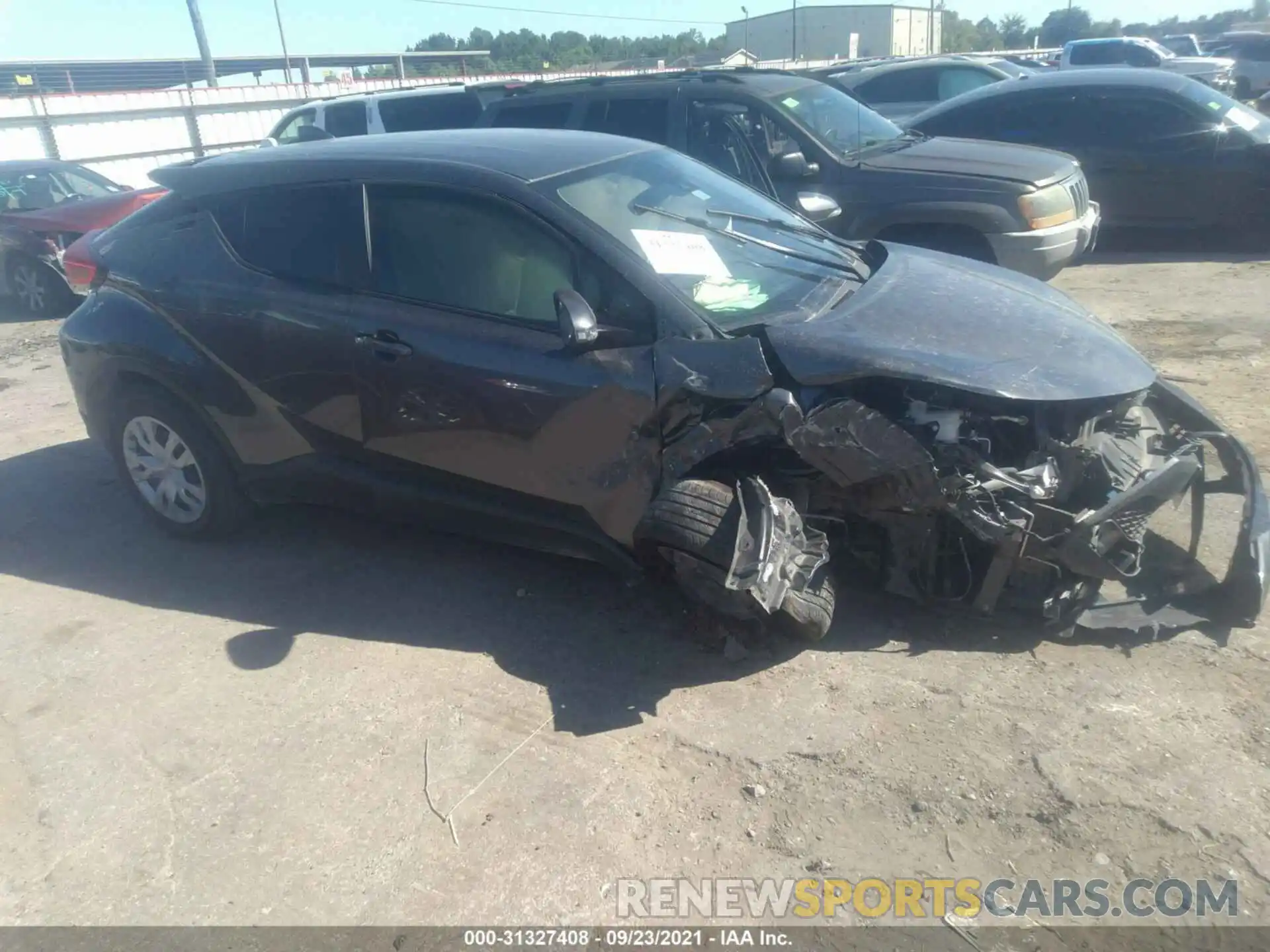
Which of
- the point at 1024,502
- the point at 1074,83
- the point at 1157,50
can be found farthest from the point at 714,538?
the point at 1157,50

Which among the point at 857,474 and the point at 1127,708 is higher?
the point at 857,474

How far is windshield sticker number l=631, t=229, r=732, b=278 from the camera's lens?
13.0ft

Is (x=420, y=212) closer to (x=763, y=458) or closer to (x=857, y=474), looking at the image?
(x=763, y=458)

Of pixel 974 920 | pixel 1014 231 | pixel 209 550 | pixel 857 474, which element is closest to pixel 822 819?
pixel 974 920

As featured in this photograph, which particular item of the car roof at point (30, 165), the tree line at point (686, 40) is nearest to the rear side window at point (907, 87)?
the car roof at point (30, 165)

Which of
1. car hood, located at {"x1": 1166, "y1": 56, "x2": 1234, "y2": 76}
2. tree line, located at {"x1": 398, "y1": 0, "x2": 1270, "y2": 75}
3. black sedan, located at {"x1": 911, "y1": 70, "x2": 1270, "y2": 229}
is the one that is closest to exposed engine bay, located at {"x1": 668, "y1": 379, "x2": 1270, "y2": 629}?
black sedan, located at {"x1": 911, "y1": 70, "x2": 1270, "y2": 229}

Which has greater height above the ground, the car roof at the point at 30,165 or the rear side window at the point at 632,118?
the rear side window at the point at 632,118

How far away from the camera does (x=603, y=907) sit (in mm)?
2809

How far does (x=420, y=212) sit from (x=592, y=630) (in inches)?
71.4

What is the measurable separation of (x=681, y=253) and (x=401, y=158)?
127 centimetres

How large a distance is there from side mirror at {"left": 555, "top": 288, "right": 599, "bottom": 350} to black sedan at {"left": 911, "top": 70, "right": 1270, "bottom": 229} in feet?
25.8

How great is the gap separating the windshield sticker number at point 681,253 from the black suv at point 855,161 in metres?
2.96

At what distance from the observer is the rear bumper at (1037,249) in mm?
7312

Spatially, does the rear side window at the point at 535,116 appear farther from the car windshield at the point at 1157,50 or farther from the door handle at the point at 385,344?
the car windshield at the point at 1157,50
